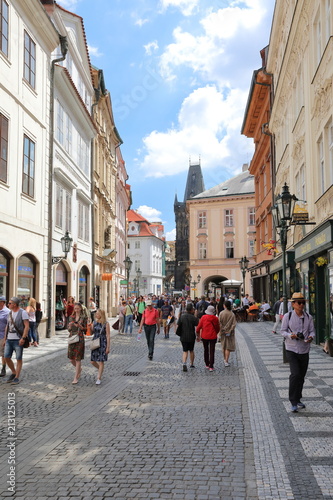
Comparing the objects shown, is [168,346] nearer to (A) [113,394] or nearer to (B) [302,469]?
(A) [113,394]

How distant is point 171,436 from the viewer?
6254mm

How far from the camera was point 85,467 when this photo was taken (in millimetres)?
5156

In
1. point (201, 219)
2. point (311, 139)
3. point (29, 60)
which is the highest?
point (201, 219)

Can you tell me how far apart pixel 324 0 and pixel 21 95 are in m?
10.5

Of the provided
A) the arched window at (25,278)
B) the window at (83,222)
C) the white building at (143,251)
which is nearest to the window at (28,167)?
the arched window at (25,278)

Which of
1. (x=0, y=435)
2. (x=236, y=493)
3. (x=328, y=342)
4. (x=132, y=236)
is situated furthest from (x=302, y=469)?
(x=132, y=236)

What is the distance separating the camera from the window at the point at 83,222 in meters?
28.8

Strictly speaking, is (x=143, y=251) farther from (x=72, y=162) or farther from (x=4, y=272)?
(x=4, y=272)

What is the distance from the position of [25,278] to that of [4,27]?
877cm

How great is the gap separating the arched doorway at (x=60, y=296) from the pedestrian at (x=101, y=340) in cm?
1367

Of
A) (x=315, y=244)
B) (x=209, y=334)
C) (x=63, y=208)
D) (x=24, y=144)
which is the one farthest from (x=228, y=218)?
(x=209, y=334)

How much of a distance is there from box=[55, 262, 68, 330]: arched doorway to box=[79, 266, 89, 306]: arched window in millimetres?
3331

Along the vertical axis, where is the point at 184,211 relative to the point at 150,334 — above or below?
above

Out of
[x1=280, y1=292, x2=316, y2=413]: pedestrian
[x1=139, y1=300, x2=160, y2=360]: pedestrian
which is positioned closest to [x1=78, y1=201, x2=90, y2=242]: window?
[x1=139, y1=300, x2=160, y2=360]: pedestrian
